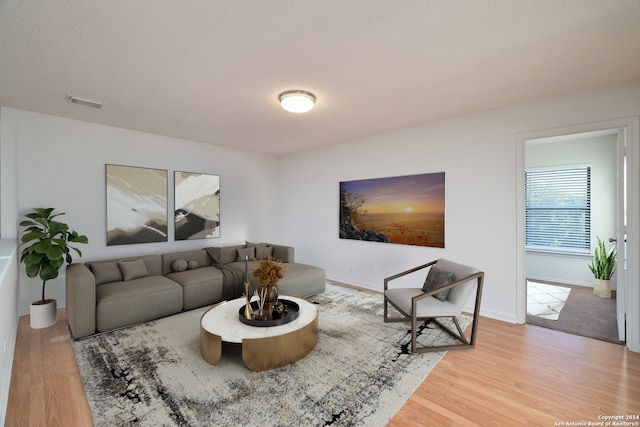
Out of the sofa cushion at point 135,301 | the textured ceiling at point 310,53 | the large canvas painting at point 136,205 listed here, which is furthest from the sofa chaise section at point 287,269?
the textured ceiling at point 310,53

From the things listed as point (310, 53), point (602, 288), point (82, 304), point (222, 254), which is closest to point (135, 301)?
point (82, 304)

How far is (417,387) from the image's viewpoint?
2146 millimetres

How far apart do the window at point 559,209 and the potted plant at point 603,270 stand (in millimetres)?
599

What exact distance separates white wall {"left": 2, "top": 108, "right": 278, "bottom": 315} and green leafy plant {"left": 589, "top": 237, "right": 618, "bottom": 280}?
628cm

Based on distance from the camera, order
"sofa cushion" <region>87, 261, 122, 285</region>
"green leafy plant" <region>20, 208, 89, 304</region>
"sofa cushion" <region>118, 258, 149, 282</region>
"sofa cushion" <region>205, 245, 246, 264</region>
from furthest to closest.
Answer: "sofa cushion" <region>205, 245, 246, 264</region> < "sofa cushion" <region>118, 258, 149, 282</region> < "sofa cushion" <region>87, 261, 122, 285</region> < "green leafy plant" <region>20, 208, 89, 304</region>

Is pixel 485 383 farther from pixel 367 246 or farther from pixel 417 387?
pixel 367 246

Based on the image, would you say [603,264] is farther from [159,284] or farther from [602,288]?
[159,284]

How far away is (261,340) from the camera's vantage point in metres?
2.29

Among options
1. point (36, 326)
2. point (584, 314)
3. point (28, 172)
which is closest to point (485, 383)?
point (584, 314)

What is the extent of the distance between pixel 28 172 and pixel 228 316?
321 centimetres

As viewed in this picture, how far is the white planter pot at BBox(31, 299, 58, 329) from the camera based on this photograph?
3.08 metres

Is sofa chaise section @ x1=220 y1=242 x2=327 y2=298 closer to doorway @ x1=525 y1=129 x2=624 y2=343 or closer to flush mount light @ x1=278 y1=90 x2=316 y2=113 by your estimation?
flush mount light @ x1=278 y1=90 x2=316 y2=113

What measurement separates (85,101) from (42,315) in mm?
2421

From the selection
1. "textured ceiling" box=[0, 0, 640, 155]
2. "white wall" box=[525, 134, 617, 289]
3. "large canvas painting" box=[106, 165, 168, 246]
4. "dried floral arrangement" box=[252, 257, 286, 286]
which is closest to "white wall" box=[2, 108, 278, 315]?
"large canvas painting" box=[106, 165, 168, 246]
